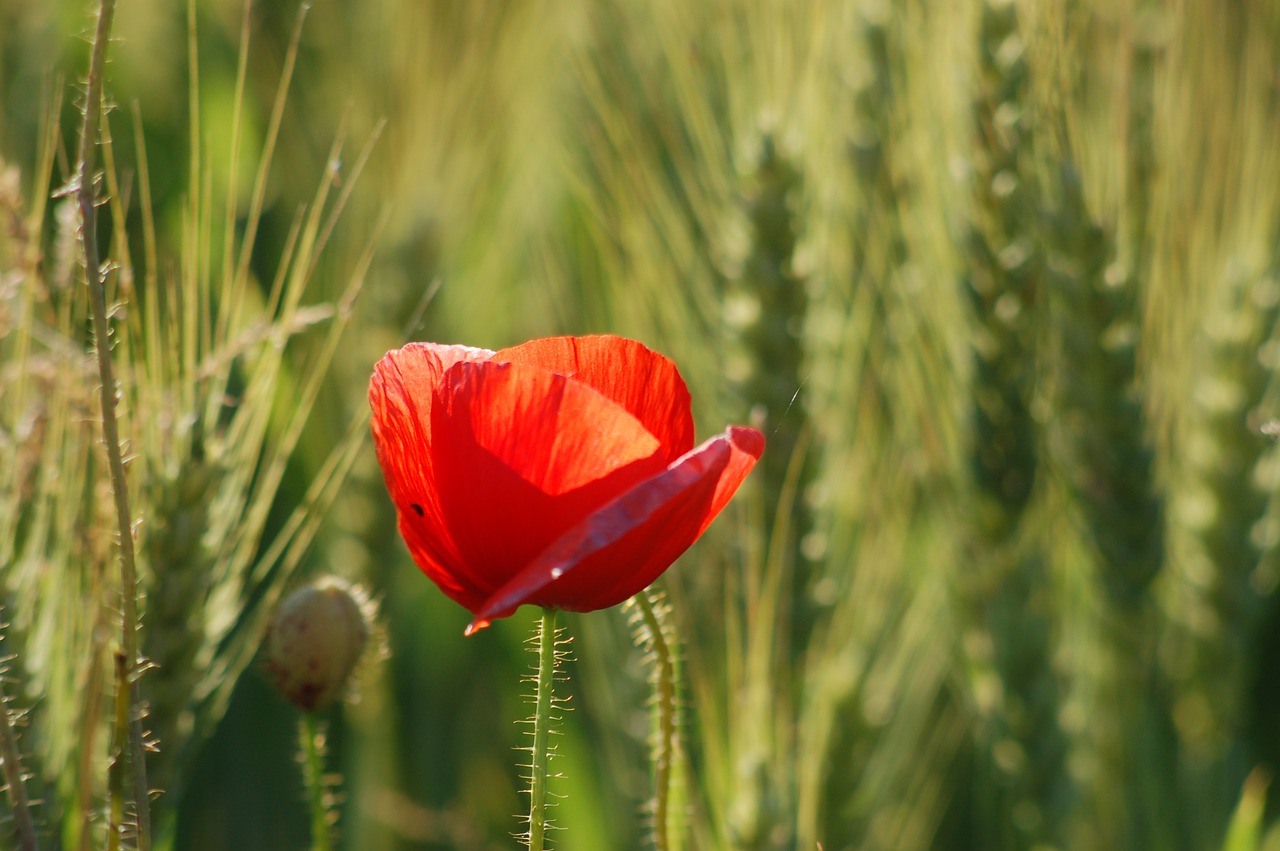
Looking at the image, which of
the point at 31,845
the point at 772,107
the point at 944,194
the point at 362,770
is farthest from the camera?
the point at 362,770

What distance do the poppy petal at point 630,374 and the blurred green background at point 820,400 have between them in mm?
193

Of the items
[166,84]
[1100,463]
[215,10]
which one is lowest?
[1100,463]

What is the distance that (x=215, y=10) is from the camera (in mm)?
1440

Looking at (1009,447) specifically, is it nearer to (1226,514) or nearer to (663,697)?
(1226,514)

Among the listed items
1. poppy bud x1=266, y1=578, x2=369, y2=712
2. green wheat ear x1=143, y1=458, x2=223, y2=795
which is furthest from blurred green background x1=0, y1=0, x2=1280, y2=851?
poppy bud x1=266, y1=578, x2=369, y2=712

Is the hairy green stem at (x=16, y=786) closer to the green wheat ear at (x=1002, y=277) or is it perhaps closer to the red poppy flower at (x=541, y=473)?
the red poppy flower at (x=541, y=473)

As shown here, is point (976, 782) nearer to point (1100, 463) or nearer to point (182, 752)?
point (1100, 463)

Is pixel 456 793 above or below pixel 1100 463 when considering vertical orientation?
below

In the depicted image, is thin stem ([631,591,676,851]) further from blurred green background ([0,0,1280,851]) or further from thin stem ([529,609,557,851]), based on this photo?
blurred green background ([0,0,1280,851])

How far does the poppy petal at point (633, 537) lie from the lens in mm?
338

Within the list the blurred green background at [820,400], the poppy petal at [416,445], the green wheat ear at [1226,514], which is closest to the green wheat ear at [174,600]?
the blurred green background at [820,400]

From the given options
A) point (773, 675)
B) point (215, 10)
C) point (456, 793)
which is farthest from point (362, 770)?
point (215, 10)

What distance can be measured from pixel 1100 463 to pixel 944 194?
9.3 inches

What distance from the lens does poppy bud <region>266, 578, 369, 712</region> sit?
1.60 feet
